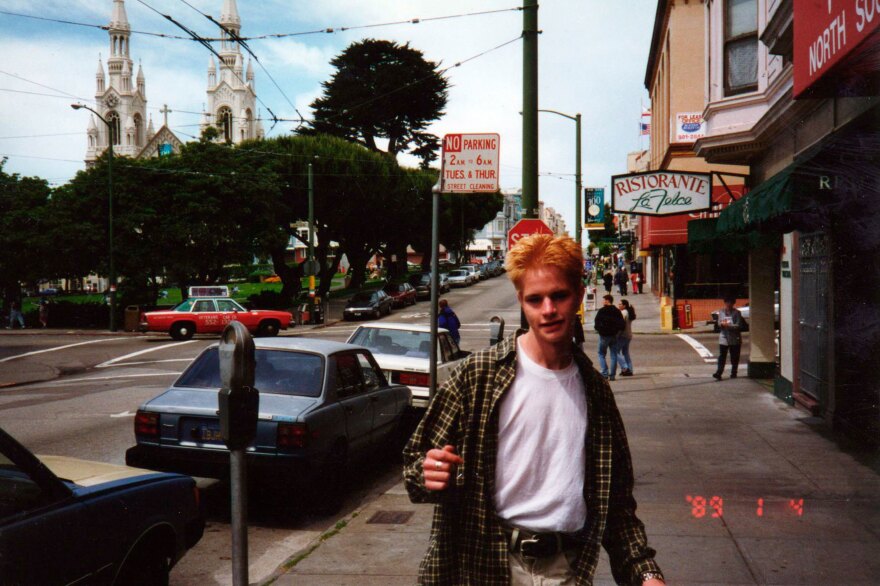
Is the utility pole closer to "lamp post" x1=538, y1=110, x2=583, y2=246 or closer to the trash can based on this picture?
"lamp post" x1=538, y1=110, x2=583, y2=246

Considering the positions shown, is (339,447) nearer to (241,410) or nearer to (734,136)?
(241,410)

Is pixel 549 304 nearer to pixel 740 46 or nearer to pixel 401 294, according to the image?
pixel 740 46

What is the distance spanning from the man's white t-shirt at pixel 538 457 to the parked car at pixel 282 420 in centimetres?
423

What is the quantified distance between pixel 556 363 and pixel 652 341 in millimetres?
24067

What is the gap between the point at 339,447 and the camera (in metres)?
7.72

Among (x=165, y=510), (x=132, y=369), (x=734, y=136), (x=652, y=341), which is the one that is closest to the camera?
(x=165, y=510)

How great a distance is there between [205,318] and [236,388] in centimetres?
2765

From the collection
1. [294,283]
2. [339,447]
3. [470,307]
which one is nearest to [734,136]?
[339,447]

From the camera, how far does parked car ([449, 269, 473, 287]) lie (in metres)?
61.8

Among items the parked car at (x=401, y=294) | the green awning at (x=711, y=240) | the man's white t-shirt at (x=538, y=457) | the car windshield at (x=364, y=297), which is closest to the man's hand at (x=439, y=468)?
the man's white t-shirt at (x=538, y=457)

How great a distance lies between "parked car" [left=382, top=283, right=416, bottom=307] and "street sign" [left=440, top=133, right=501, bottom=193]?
36.2m

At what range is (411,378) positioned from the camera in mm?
11383

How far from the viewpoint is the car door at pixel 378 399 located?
8.74 meters

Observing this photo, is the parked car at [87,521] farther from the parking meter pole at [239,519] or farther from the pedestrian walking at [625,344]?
the pedestrian walking at [625,344]
